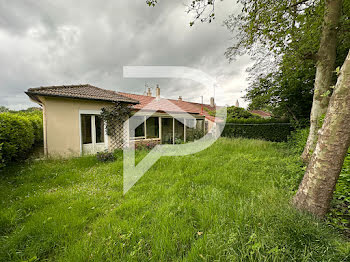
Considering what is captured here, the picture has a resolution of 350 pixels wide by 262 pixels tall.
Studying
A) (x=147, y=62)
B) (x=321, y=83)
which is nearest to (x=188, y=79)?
(x=147, y=62)

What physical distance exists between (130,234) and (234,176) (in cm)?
290

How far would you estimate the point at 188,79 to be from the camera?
8.16 m

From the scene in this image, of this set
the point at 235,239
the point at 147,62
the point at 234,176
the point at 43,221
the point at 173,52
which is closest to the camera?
the point at 235,239

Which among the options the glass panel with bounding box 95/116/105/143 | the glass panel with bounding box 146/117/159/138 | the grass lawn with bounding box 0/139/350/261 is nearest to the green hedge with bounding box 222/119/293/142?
the glass panel with bounding box 146/117/159/138

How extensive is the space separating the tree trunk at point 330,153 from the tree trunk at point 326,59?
8.71ft

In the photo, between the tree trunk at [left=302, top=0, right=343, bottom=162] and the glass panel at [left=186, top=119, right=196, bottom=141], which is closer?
the tree trunk at [left=302, top=0, right=343, bottom=162]

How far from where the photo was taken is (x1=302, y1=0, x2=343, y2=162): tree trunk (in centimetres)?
368

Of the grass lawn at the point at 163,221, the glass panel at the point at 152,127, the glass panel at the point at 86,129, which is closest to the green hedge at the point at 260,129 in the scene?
the glass panel at the point at 152,127

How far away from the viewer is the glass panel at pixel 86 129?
245 inches

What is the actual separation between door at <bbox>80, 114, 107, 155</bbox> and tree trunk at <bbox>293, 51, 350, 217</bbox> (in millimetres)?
7632

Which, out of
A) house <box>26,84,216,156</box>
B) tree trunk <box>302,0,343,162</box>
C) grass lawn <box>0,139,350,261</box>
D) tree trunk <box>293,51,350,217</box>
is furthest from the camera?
house <box>26,84,216,156</box>

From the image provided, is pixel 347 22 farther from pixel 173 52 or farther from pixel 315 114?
pixel 173 52

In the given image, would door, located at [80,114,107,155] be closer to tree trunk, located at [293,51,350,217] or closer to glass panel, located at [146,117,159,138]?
glass panel, located at [146,117,159,138]

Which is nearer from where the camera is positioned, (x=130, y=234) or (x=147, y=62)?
(x=130, y=234)
